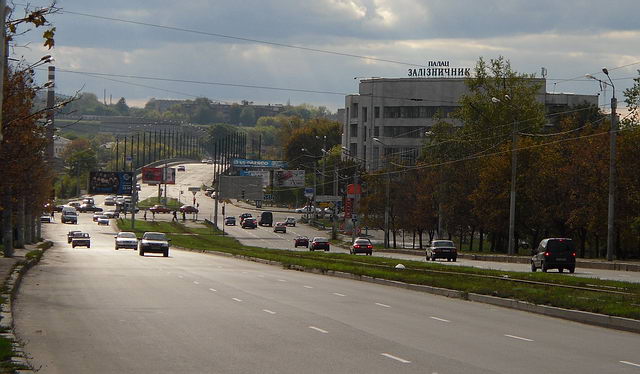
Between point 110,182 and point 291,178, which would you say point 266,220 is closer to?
point 291,178

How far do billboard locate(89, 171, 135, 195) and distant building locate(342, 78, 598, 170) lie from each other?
1468 inches

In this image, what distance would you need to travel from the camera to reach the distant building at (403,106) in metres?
154

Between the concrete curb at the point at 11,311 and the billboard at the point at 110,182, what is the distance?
3591 inches

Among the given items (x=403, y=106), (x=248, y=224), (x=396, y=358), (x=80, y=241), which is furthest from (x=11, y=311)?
(x=403, y=106)

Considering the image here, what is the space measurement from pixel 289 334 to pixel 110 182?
388 feet

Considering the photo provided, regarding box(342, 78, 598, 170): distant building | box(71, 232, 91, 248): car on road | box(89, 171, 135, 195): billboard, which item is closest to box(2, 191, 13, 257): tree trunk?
box(71, 232, 91, 248): car on road

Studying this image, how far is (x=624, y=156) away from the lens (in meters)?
67.1

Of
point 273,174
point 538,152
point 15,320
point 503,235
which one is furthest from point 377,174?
point 15,320

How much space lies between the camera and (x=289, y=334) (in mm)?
19578

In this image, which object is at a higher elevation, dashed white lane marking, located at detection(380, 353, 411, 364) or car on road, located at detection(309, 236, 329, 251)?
dashed white lane marking, located at detection(380, 353, 411, 364)

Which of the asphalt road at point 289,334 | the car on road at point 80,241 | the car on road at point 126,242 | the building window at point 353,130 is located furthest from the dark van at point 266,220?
the asphalt road at point 289,334

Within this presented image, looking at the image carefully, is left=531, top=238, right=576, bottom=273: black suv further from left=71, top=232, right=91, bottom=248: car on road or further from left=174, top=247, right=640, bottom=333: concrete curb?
left=71, top=232, right=91, bottom=248: car on road

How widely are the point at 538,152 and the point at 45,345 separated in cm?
6605

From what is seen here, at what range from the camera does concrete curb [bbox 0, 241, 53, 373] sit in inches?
587
